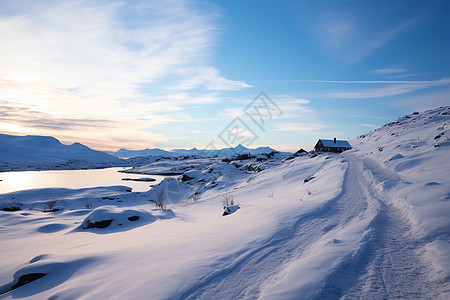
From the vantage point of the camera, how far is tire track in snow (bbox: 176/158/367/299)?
3.09 meters

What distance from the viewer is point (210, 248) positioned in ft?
15.2

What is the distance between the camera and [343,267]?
3400 mm

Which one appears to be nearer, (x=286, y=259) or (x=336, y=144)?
(x=286, y=259)

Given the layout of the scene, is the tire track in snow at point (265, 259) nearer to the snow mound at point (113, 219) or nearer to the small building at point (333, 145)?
the snow mound at point (113, 219)

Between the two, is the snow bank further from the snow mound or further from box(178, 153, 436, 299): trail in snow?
box(178, 153, 436, 299): trail in snow

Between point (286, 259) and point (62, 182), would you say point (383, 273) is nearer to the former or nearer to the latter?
point (286, 259)

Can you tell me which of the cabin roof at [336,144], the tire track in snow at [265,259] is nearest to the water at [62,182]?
the tire track in snow at [265,259]

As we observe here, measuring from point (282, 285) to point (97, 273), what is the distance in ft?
13.0

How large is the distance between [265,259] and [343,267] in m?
1.37

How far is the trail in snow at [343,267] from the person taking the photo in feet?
9.67

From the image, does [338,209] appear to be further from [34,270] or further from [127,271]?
[34,270]

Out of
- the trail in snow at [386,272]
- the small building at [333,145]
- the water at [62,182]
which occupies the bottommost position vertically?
the water at [62,182]

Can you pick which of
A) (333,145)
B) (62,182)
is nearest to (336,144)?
(333,145)

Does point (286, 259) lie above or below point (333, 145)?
below
